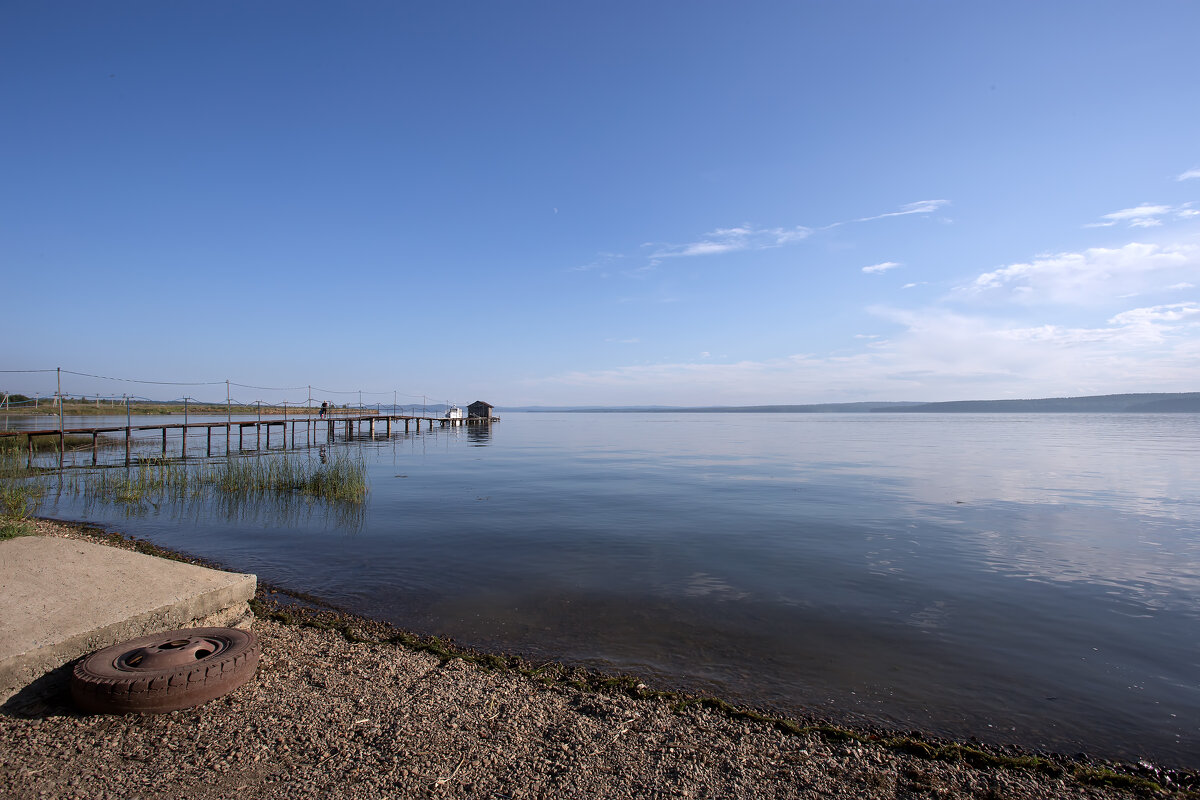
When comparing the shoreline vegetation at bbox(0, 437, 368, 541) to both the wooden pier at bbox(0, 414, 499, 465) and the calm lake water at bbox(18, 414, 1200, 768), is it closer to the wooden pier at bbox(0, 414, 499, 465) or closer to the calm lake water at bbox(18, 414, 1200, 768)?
the calm lake water at bbox(18, 414, 1200, 768)

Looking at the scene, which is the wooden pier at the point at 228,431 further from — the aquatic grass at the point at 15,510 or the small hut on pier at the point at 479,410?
the aquatic grass at the point at 15,510

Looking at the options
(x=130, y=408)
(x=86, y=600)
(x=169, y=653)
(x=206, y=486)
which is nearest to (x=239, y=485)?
(x=206, y=486)

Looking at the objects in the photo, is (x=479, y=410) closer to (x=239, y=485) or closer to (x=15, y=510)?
(x=239, y=485)

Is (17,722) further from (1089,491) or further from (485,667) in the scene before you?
(1089,491)

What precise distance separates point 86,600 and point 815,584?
8940mm

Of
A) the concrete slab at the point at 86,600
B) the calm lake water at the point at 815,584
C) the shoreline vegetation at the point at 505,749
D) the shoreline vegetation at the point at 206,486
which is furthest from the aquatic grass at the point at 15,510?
the shoreline vegetation at the point at 505,749

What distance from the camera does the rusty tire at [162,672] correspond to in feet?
14.4

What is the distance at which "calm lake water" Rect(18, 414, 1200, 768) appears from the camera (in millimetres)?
5746

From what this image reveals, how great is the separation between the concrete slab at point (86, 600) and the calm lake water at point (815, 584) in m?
2.07

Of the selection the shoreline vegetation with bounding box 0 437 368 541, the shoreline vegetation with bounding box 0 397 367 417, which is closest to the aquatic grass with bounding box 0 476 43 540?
the shoreline vegetation with bounding box 0 437 368 541

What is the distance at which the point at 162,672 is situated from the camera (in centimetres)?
457

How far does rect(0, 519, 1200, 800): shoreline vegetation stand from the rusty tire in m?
0.10

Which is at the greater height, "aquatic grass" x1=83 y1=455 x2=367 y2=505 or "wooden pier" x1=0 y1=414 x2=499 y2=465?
"wooden pier" x1=0 y1=414 x2=499 y2=465

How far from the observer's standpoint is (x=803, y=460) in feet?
96.7
